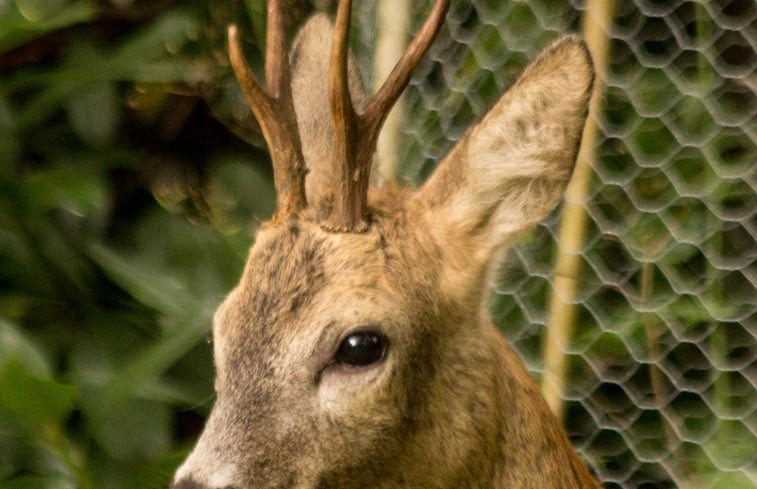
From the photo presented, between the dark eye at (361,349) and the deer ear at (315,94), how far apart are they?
466mm

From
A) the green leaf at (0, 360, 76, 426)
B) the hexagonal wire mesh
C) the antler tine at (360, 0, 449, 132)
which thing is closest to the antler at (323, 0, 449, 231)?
the antler tine at (360, 0, 449, 132)

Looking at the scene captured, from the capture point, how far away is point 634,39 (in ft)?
12.0

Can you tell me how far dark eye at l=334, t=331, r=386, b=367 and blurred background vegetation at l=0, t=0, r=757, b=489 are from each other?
1.08 m

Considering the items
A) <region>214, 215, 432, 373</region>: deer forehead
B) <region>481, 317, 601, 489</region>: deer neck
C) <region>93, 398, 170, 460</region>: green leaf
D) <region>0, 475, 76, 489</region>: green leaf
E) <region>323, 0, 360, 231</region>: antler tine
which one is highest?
<region>323, 0, 360, 231</region>: antler tine

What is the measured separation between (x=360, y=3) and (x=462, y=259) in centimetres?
209

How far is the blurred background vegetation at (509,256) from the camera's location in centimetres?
331

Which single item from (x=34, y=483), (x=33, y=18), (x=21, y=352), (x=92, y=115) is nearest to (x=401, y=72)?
(x=21, y=352)

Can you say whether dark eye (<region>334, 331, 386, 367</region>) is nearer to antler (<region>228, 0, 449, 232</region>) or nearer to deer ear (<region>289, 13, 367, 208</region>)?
antler (<region>228, 0, 449, 232</region>)

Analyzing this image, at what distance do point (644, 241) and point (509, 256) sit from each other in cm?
50

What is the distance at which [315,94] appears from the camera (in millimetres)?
2672

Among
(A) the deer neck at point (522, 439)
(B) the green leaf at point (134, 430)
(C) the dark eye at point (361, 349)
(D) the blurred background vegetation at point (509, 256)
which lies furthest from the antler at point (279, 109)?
(B) the green leaf at point (134, 430)

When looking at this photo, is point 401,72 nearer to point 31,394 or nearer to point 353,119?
point 353,119

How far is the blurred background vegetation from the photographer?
3.31 meters

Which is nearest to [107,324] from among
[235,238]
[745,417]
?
[235,238]
